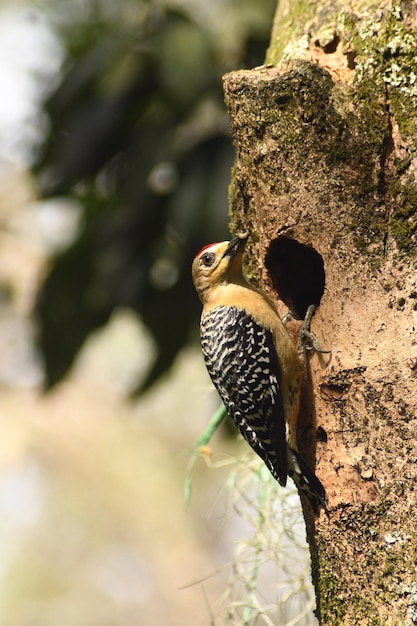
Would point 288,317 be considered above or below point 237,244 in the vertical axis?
below

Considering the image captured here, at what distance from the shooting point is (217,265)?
376 centimetres

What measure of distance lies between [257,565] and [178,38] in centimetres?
251

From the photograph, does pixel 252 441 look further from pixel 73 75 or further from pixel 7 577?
pixel 7 577

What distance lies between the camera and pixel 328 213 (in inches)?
119

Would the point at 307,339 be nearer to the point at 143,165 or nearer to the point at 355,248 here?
the point at 355,248

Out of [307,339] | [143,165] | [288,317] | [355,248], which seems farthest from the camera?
[143,165]

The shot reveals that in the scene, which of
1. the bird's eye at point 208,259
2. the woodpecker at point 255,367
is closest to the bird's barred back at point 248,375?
the woodpecker at point 255,367

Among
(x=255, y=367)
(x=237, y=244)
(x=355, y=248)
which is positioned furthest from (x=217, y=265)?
(x=355, y=248)

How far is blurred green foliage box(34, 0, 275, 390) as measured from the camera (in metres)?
4.03

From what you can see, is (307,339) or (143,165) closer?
(307,339)

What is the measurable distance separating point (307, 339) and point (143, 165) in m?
1.41

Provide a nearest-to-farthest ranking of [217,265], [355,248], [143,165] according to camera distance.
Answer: [355,248] < [217,265] < [143,165]

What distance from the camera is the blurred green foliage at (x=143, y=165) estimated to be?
4027 millimetres

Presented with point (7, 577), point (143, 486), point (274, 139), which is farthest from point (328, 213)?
point (7, 577)
